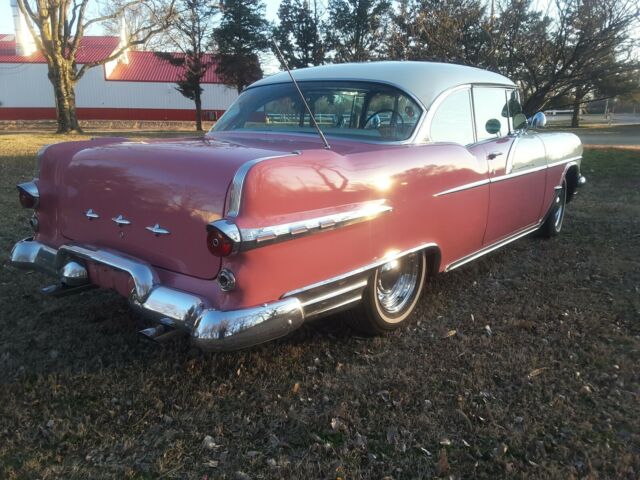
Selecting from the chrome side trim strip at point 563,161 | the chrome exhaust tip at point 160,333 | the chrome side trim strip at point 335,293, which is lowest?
the chrome exhaust tip at point 160,333

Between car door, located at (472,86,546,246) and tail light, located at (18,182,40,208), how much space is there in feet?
10.2

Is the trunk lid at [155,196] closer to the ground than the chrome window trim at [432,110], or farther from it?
closer to the ground

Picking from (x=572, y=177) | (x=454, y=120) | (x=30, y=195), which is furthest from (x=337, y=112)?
(x=572, y=177)

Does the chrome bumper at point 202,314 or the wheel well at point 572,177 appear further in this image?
the wheel well at point 572,177

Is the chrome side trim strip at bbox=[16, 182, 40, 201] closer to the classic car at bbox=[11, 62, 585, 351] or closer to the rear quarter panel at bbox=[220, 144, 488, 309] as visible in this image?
the classic car at bbox=[11, 62, 585, 351]

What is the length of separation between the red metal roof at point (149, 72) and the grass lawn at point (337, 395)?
123 ft

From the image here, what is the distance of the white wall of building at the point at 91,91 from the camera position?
38156 millimetres

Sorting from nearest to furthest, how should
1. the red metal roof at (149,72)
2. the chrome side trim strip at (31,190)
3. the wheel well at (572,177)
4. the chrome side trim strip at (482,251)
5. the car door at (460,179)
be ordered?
the chrome side trim strip at (31,190) → the car door at (460,179) → the chrome side trim strip at (482,251) → the wheel well at (572,177) → the red metal roof at (149,72)

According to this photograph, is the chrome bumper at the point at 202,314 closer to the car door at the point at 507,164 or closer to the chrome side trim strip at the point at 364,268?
the chrome side trim strip at the point at 364,268

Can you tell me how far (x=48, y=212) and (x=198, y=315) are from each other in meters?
1.54

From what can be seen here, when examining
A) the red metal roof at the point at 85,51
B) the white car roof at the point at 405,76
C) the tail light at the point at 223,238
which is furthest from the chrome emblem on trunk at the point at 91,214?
the red metal roof at the point at 85,51

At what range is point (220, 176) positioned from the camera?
7.89 ft

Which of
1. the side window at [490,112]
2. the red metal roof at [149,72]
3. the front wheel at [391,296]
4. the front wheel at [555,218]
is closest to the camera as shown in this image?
the front wheel at [391,296]

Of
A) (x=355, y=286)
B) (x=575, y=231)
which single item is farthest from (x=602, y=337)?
(x=575, y=231)
